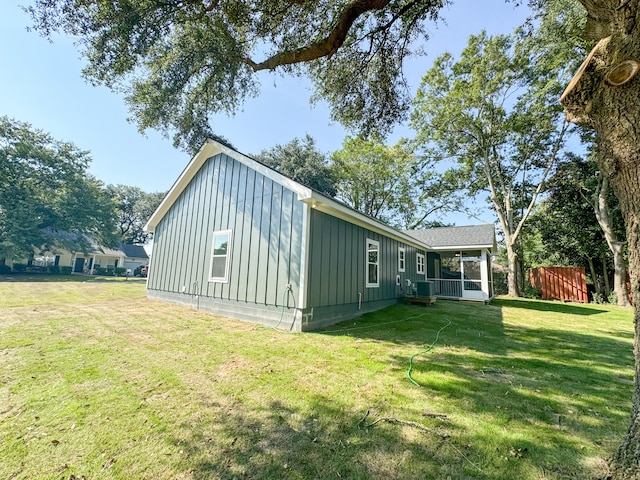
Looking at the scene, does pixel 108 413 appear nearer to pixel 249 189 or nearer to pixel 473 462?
pixel 473 462

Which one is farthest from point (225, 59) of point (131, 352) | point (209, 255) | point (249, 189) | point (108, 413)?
point (108, 413)

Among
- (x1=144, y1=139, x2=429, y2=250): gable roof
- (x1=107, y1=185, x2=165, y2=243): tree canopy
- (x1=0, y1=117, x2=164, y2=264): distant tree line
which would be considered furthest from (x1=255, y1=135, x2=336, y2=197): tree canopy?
(x1=107, y1=185, x2=165, y2=243): tree canopy

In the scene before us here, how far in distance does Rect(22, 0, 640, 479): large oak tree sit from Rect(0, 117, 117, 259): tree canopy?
72.7ft

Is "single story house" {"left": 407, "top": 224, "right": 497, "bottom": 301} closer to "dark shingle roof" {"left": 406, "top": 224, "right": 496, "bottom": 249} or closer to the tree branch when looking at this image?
"dark shingle roof" {"left": 406, "top": 224, "right": 496, "bottom": 249}

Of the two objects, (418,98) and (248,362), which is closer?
(248,362)

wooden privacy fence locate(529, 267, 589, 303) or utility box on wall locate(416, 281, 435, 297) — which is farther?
wooden privacy fence locate(529, 267, 589, 303)

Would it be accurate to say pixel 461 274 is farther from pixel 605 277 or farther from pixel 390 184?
pixel 390 184

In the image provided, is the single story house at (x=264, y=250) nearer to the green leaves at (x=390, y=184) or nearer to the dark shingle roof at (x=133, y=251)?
the green leaves at (x=390, y=184)

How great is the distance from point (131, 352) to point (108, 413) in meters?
1.94

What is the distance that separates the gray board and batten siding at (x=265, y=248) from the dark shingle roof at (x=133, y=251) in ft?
104

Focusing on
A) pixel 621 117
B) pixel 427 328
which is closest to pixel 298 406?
pixel 621 117

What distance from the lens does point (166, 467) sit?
1870mm

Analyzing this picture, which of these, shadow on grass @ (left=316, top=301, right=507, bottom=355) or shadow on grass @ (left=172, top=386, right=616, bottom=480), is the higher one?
shadow on grass @ (left=316, top=301, right=507, bottom=355)

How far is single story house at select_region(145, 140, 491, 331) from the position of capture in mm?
6020
